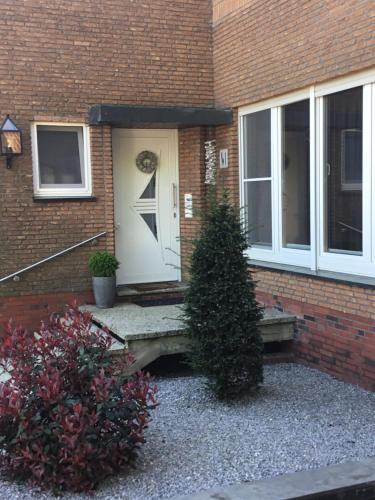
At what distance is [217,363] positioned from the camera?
518 cm

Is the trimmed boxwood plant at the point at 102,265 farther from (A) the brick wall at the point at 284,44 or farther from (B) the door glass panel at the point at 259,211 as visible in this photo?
(A) the brick wall at the point at 284,44

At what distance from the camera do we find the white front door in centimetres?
870

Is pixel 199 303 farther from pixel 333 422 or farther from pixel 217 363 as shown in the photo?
pixel 333 422

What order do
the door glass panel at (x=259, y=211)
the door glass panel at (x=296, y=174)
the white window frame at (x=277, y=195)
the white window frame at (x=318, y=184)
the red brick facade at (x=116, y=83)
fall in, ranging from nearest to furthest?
the white window frame at (x=318, y=184) → the door glass panel at (x=296, y=174) → the red brick facade at (x=116, y=83) → the white window frame at (x=277, y=195) → the door glass panel at (x=259, y=211)

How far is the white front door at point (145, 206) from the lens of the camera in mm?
8695

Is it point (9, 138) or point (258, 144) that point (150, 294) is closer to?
point (258, 144)

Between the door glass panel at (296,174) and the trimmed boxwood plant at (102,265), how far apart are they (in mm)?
2254

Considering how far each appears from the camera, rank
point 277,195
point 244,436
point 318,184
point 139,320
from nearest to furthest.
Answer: point 244,436
point 318,184
point 139,320
point 277,195

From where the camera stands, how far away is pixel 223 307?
5129mm

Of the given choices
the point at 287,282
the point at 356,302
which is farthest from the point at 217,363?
the point at 287,282

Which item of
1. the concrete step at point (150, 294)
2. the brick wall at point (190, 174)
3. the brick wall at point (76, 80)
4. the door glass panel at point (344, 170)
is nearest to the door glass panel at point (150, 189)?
the brick wall at point (190, 174)

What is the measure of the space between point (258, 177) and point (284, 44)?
5.64 ft

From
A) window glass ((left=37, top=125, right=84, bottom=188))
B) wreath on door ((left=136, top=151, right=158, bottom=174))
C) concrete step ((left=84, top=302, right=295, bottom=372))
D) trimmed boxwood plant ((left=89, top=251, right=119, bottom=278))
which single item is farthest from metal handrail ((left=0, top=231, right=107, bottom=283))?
wreath on door ((left=136, top=151, right=158, bottom=174))

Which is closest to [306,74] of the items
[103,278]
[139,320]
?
[139,320]
